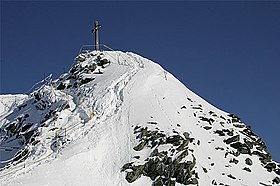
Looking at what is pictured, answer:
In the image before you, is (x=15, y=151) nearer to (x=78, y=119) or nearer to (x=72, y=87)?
(x=78, y=119)

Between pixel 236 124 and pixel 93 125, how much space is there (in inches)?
465

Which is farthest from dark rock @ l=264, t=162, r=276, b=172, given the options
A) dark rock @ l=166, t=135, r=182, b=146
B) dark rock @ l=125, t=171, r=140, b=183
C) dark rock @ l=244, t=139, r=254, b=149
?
dark rock @ l=125, t=171, r=140, b=183

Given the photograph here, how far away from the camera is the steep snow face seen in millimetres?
26797

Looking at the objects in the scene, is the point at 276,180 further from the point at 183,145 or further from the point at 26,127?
the point at 26,127

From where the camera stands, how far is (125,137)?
2991cm

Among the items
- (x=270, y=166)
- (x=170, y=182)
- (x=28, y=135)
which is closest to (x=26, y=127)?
(x=28, y=135)

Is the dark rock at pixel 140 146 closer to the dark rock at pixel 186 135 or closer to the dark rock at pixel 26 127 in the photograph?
the dark rock at pixel 186 135

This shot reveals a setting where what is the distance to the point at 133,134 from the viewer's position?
30.0 m

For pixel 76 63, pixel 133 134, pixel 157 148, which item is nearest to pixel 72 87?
pixel 76 63

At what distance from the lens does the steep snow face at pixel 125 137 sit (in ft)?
87.9

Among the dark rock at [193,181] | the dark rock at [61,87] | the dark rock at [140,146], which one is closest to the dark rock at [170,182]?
the dark rock at [193,181]

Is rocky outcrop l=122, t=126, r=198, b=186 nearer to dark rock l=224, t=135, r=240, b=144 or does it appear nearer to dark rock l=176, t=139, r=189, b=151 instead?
dark rock l=176, t=139, r=189, b=151

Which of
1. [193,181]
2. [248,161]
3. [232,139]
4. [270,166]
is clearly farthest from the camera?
[232,139]

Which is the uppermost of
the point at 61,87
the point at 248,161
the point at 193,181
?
the point at 61,87
